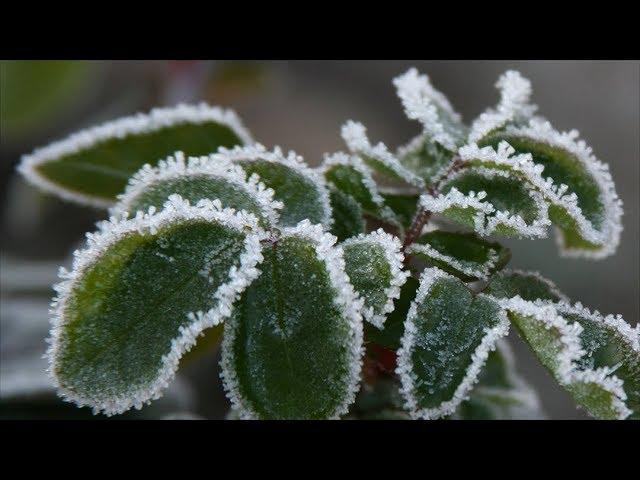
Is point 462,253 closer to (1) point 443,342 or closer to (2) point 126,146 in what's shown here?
(1) point 443,342

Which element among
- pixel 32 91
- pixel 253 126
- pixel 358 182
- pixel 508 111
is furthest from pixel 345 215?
pixel 253 126

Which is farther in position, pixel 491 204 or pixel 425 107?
pixel 425 107

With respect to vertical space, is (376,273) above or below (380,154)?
below

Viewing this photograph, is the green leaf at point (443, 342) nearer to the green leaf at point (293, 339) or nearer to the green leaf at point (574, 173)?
the green leaf at point (293, 339)

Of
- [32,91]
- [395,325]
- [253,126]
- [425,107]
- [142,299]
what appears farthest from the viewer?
[253,126]

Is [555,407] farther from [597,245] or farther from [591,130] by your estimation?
[597,245]

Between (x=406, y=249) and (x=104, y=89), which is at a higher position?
(x=104, y=89)
